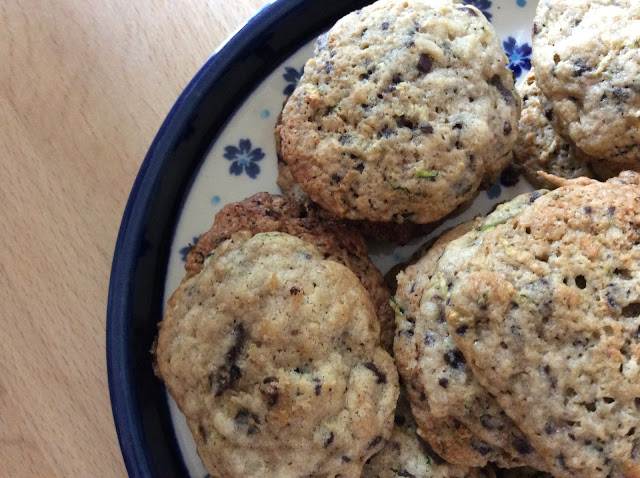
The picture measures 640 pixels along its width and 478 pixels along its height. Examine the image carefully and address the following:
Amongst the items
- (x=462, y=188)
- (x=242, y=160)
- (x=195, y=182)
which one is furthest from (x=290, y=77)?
(x=462, y=188)

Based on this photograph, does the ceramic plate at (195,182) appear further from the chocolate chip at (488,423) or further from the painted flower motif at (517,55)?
the chocolate chip at (488,423)

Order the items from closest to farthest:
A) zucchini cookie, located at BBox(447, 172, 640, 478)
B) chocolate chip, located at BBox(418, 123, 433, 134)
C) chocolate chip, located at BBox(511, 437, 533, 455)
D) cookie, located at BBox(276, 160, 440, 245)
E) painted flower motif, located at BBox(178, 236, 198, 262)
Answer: zucchini cookie, located at BBox(447, 172, 640, 478) < chocolate chip, located at BBox(511, 437, 533, 455) < chocolate chip, located at BBox(418, 123, 433, 134) < cookie, located at BBox(276, 160, 440, 245) < painted flower motif, located at BBox(178, 236, 198, 262)

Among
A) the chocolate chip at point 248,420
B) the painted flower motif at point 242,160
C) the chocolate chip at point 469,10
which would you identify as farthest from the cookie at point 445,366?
the painted flower motif at point 242,160

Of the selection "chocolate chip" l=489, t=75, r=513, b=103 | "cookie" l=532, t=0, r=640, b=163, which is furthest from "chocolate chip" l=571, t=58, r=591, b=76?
"chocolate chip" l=489, t=75, r=513, b=103

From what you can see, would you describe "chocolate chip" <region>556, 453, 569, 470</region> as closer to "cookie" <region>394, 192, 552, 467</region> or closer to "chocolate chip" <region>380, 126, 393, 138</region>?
"cookie" <region>394, 192, 552, 467</region>

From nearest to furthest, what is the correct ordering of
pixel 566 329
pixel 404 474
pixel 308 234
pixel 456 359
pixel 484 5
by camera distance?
pixel 566 329
pixel 456 359
pixel 404 474
pixel 308 234
pixel 484 5

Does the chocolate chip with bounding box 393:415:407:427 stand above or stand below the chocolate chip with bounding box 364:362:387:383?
below

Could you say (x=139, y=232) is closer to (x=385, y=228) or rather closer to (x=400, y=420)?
(x=385, y=228)

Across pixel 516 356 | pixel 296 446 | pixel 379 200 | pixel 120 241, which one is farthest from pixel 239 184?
pixel 516 356
